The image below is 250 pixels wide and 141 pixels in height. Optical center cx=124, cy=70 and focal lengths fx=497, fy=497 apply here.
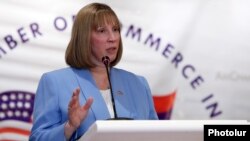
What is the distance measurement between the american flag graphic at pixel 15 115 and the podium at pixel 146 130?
4.06 ft

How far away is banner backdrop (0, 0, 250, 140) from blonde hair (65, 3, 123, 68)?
582 millimetres

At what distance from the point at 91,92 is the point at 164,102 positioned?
2.96 feet

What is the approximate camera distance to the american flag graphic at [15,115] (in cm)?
238

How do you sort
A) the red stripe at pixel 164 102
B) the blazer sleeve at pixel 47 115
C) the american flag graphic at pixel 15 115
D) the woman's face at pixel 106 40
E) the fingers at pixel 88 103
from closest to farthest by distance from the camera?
the fingers at pixel 88 103
the blazer sleeve at pixel 47 115
the woman's face at pixel 106 40
the american flag graphic at pixel 15 115
the red stripe at pixel 164 102

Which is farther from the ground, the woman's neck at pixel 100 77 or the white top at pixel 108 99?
the woman's neck at pixel 100 77

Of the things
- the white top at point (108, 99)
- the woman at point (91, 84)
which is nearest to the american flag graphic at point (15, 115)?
the woman at point (91, 84)

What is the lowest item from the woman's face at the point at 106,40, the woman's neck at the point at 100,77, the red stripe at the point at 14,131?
the red stripe at the point at 14,131

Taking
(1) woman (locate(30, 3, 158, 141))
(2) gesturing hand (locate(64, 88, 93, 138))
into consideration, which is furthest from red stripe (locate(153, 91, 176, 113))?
(2) gesturing hand (locate(64, 88, 93, 138))

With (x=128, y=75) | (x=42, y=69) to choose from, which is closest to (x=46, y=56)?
(x=42, y=69)

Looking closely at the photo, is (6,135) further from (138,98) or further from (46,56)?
(138,98)


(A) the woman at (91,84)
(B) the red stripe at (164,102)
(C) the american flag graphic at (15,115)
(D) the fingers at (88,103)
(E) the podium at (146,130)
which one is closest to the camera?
(E) the podium at (146,130)

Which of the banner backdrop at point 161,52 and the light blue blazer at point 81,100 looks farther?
the banner backdrop at point 161,52

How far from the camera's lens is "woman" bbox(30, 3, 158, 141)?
170 centimetres

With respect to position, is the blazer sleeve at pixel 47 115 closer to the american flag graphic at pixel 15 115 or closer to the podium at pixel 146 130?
the podium at pixel 146 130
